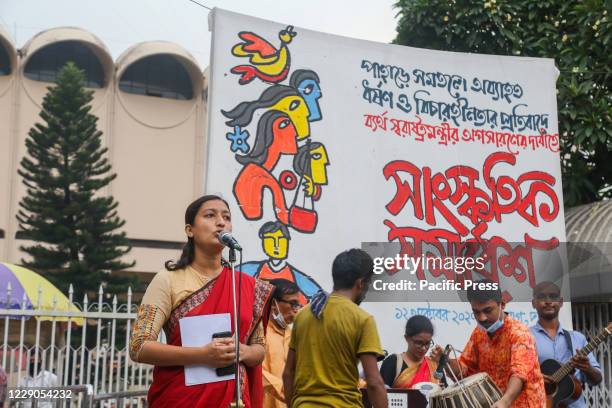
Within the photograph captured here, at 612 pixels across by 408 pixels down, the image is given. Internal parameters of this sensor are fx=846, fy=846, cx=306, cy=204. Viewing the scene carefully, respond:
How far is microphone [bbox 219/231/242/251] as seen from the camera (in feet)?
10.7

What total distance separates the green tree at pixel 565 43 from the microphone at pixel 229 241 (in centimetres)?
703

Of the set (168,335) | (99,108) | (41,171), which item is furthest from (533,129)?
(99,108)

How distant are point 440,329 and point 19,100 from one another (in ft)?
86.7

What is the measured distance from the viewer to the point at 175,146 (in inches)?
1260

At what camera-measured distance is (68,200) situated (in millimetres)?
22438

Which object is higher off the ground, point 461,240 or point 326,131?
point 326,131

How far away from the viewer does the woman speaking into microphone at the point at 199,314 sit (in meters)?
3.27

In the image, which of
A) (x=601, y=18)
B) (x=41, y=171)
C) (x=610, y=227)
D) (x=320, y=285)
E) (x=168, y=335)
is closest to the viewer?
(x=168, y=335)

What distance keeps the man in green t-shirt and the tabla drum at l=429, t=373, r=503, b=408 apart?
2.63 feet

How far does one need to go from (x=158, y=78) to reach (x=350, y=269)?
30.0 m

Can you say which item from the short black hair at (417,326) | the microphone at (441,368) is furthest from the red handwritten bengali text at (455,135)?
the microphone at (441,368)

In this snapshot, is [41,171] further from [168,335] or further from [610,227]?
[168,335]

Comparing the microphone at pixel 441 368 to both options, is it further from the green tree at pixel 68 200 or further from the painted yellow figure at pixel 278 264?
the green tree at pixel 68 200

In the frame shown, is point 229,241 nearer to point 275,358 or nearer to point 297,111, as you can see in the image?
point 275,358
